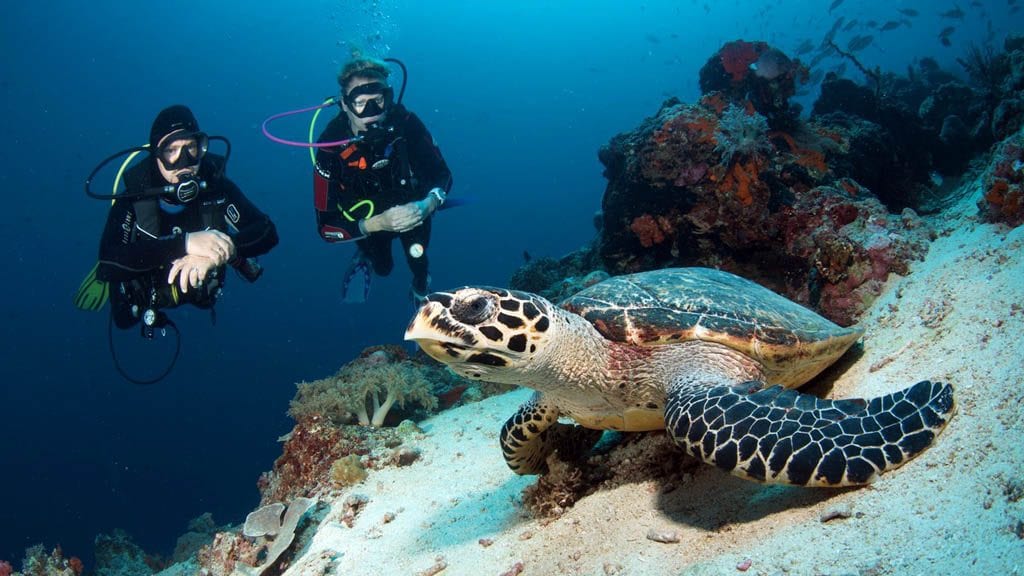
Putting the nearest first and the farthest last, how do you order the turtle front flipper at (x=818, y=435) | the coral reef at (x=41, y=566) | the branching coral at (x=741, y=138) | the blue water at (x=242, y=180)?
1. the turtle front flipper at (x=818, y=435)
2. the coral reef at (x=41, y=566)
3. the branching coral at (x=741, y=138)
4. the blue water at (x=242, y=180)

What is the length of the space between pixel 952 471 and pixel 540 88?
118m

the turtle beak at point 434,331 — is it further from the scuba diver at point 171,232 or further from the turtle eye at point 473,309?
the scuba diver at point 171,232

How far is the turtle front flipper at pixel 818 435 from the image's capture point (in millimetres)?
1763

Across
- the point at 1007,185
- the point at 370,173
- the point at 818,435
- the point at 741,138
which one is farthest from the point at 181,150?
the point at 1007,185

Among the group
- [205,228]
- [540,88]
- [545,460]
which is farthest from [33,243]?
[540,88]

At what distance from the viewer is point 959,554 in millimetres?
1324

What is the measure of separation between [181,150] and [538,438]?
5.18m

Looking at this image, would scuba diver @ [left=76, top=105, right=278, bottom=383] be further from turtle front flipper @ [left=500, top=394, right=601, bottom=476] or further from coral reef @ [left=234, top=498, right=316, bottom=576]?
turtle front flipper @ [left=500, top=394, right=601, bottom=476]

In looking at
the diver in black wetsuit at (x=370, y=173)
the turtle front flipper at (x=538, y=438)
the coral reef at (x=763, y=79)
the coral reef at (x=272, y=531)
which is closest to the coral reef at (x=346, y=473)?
the coral reef at (x=272, y=531)

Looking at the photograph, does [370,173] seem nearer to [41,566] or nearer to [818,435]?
[41,566]

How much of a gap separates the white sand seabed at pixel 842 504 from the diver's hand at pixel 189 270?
2.68 meters

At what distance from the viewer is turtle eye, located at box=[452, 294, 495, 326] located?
2.29 m

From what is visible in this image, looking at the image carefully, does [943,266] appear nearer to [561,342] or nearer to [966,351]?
[966,351]

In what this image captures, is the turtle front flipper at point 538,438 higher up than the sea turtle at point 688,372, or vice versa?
the sea turtle at point 688,372
